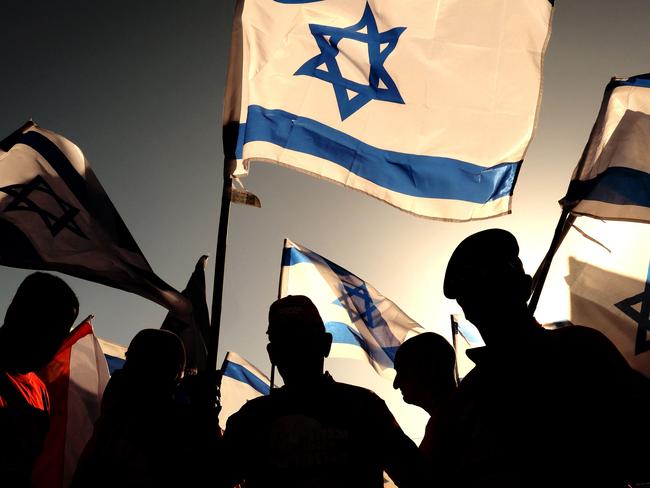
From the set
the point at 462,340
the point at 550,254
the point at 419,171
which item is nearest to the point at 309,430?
the point at 550,254

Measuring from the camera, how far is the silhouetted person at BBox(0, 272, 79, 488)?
2424mm

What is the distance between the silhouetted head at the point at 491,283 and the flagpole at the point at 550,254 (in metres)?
1.34

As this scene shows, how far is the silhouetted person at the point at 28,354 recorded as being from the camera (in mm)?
2424

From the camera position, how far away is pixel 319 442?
6.76ft

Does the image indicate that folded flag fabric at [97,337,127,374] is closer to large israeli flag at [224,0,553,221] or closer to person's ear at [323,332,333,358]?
large israeli flag at [224,0,553,221]

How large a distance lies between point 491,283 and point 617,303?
8.03ft

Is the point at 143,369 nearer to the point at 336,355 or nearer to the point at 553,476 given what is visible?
the point at 553,476

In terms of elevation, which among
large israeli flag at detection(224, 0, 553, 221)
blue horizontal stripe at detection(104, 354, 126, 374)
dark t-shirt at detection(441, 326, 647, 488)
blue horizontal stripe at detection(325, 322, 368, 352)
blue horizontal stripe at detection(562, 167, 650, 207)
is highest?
large israeli flag at detection(224, 0, 553, 221)

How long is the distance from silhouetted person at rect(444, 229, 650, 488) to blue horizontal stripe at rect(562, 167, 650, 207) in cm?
213

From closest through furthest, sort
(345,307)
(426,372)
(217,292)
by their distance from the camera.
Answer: (217,292), (426,372), (345,307)

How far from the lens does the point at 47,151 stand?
4871 millimetres

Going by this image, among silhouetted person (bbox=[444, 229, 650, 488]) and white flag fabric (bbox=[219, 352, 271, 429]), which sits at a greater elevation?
silhouetted person (bbox=[444, 229, 650, 488])

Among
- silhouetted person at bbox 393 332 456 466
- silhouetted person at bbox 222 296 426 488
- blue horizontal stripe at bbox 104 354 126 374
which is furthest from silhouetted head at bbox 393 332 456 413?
blue horizontal stripe at bbox 104 354 126 374

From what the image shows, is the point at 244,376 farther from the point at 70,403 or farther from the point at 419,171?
the point at 419,171
